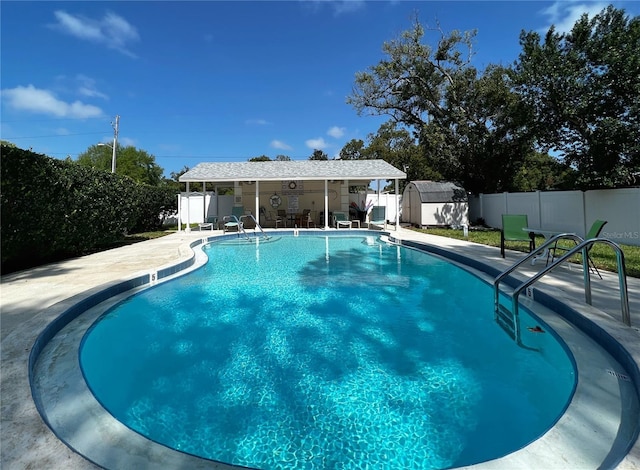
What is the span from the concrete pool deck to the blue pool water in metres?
0.60

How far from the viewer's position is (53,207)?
7980mm

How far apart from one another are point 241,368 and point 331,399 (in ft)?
3.78

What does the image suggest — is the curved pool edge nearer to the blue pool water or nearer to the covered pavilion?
the blue pool water

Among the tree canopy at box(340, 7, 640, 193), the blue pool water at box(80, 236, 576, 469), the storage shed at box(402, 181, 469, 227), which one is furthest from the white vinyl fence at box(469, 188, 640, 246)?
the blue pool water at box(80, 236, 576, 469)

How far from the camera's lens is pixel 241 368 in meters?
3.63

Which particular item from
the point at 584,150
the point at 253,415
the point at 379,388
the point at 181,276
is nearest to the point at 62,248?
the point at 181,276

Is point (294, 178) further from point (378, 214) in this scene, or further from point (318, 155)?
point (318, 155)

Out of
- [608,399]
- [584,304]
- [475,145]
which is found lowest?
[608,399]

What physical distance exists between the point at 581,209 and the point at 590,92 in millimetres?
4713

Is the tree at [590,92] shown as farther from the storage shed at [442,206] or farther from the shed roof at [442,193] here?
the storage shed at [442,206]

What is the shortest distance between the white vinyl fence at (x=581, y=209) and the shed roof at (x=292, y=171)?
5.88 metres

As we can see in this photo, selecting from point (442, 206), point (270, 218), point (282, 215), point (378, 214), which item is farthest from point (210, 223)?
point (442, 206)

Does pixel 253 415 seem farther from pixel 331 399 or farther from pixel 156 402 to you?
pixel 156 402

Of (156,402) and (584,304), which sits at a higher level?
(584,304)
